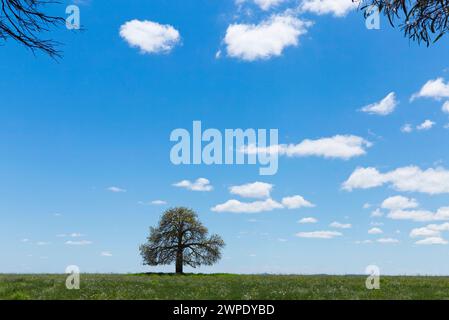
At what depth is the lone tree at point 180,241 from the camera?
173 ft

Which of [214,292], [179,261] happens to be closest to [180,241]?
[179,261]

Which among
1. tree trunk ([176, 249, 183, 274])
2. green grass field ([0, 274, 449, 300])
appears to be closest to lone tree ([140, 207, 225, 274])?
tree trunk ([176, 249, 183, 274])

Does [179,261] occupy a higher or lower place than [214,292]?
higher

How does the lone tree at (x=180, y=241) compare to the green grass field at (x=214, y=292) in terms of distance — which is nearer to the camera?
the green grass field at (x=214, y=292)

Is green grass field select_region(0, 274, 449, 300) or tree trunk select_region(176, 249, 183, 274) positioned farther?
tree trunk select_region(176, 249, 183, 274)

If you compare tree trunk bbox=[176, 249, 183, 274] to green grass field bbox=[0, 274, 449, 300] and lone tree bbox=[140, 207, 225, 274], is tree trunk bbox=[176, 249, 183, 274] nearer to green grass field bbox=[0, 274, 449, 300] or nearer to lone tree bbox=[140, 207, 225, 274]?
lone tree bbox=[140, 207, 225, 274]

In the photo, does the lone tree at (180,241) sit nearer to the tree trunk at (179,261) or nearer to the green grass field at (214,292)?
the tree trunk at (179,261)

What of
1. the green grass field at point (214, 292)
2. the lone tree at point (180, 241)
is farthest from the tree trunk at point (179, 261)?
the green grass field at point (214, 292)

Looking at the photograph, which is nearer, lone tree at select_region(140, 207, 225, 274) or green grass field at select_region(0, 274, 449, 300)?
green grass field at select_region(0, 274, 449, 300)

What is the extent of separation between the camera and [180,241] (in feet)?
173

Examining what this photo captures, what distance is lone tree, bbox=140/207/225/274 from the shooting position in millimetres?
52625

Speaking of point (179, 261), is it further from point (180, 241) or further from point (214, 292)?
point (214, 292)
